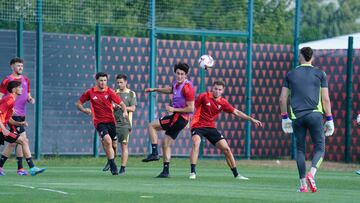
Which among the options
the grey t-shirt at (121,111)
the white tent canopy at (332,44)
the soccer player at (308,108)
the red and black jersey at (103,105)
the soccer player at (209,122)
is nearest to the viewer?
the soccer player at (308,108)

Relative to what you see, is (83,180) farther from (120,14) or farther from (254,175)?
(120,14)

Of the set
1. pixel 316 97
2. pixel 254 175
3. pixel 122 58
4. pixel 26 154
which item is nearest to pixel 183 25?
pixel 122 58

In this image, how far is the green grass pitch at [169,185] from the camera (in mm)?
13883

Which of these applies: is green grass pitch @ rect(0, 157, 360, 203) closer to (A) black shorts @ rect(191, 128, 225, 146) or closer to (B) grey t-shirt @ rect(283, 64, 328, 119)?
(A) black shorts @ rect(191, 128, 225, 146)

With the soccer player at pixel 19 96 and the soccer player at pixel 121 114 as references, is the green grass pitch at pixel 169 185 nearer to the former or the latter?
the soccer player at pixel 121 114

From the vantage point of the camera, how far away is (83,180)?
17281mm

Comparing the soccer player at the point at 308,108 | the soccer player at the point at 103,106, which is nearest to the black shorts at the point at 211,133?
the soccer player at the point at 103,106

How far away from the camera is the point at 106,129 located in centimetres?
1934

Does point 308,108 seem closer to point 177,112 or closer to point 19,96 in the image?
point 177,112

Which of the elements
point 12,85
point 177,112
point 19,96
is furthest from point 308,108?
point 19,96

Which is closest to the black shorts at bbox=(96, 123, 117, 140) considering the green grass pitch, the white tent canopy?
the green grass pitch

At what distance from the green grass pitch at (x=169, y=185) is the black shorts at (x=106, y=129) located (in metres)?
0.79

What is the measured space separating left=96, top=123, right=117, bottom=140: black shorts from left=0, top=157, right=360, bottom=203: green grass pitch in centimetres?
79

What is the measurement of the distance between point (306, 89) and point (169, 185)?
9.42 ft
